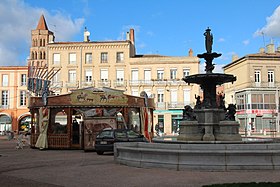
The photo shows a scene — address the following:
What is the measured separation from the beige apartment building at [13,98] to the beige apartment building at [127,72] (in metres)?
8.24

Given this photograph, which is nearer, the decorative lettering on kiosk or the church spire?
the decorative lettering on kiosk

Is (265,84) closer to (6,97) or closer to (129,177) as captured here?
(6,97)

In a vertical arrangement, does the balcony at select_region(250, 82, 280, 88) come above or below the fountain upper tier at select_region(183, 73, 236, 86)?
above

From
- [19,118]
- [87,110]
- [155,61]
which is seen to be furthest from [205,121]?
[19,118]

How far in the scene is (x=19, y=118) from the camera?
189 feet

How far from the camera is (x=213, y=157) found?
10523 mm

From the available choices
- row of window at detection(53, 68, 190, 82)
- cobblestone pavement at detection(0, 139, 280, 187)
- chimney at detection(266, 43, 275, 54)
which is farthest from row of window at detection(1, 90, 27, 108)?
cobblestone pavement at detection(0, 139, 280, 187)

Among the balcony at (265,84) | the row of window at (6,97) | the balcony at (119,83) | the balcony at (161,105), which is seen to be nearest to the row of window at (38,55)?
the row of window at (6,97)

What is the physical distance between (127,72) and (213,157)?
41373 millimetres

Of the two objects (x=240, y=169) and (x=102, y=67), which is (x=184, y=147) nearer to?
(x=240, y=169)

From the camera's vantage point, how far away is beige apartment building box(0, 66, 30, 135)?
57719 mm

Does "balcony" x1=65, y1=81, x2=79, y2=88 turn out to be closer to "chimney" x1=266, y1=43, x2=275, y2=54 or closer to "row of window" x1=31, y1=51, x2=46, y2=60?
"chimney" x1=266, y1=43, x2=275, y2=54

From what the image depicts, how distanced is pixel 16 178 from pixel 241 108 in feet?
149

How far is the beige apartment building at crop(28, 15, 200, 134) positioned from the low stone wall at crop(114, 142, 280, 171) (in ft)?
127
